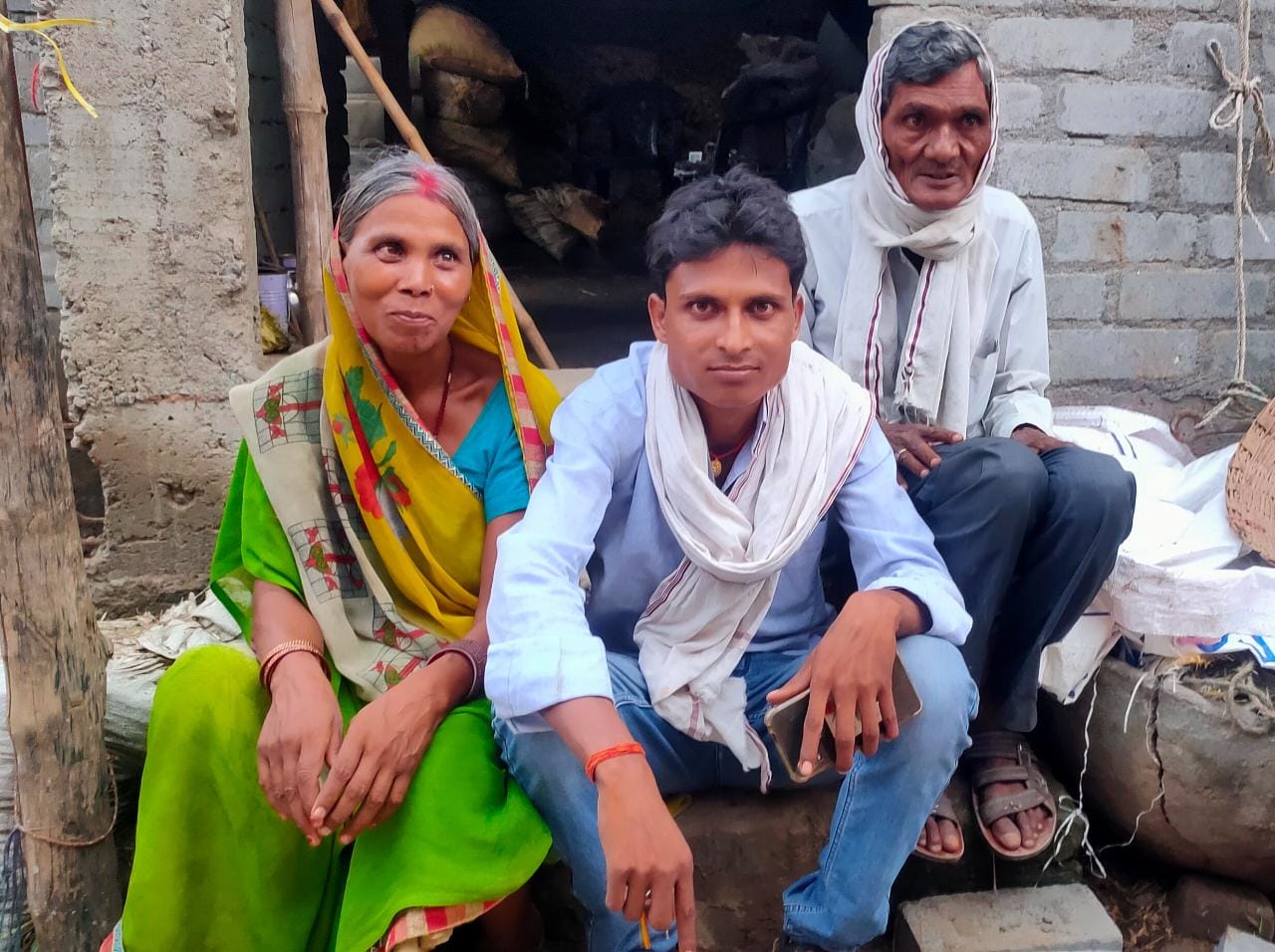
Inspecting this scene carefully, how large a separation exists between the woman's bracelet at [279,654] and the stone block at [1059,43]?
8.81ft

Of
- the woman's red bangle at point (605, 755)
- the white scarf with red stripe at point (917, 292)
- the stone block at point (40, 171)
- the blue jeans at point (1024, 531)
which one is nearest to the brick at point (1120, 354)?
the white scarf with red stripe at point (917, 292)

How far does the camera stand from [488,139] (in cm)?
646

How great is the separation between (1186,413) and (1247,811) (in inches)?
59.0

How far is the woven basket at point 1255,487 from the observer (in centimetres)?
239

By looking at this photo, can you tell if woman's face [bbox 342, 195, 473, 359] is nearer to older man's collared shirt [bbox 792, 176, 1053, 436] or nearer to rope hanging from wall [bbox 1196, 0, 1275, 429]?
older man's collared shirt [bbox 792, 176, 1053, 436]

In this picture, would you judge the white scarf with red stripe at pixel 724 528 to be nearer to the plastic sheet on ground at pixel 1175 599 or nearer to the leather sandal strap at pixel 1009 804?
the leather sandal strap at pixel 1009 804

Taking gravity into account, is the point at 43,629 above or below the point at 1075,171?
below

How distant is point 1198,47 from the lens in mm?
3324

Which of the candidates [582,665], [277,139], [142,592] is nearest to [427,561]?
[582,665]

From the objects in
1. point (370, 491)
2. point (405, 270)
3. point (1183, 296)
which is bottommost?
point (370, 491)

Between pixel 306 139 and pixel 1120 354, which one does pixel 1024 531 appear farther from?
pixel 306 139

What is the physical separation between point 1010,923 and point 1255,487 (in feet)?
4.00

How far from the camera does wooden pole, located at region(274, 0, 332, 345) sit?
3035mm

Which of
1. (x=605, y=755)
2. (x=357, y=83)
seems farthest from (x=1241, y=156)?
(x=357, y=83)
